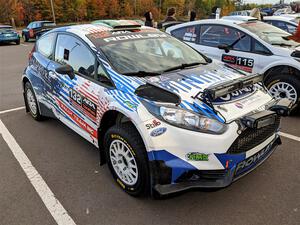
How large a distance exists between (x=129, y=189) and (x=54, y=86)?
6.34 ft

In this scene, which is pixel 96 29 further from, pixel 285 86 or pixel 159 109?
pixel 285 86

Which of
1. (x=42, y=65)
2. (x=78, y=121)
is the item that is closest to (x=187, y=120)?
(x=78, y=121)

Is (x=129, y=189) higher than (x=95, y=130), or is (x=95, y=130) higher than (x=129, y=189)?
(x=95, y=130)

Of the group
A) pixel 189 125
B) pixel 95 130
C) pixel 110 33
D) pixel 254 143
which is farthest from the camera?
pixel 110 33

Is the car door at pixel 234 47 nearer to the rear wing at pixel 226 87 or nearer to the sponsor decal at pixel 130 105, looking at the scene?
the rear wing at pixel 226 87

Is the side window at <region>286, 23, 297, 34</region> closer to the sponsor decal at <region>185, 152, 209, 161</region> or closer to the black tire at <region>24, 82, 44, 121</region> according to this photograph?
the black tire at <region>24, 82, 44, 121</region>

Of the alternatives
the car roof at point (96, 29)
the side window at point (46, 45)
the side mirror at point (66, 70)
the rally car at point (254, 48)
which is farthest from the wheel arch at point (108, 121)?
the rally car at point (254, 48)

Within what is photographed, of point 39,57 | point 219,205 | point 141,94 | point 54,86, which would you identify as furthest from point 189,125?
point 39,57

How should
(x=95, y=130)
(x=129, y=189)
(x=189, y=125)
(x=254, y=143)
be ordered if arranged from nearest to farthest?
(x=189, y=125), (x=254, y=143), (x=129, y=189), (x=95, y=130)

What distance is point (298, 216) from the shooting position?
260 cm

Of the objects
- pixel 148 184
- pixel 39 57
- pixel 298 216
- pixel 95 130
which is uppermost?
pixel 39 57

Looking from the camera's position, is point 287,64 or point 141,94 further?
point 287,64

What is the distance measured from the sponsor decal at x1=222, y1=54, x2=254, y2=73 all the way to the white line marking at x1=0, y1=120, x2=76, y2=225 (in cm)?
396

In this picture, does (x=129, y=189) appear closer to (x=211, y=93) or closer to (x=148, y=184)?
(x=148, y=184)
